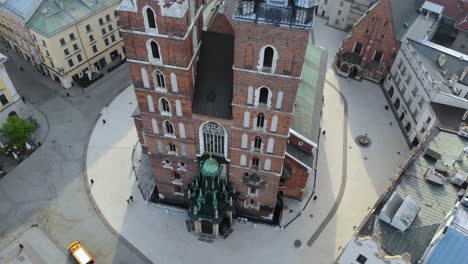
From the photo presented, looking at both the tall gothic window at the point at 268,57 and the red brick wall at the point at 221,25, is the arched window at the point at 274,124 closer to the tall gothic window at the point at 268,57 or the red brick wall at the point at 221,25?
the tall gothic window at the point at 268,57

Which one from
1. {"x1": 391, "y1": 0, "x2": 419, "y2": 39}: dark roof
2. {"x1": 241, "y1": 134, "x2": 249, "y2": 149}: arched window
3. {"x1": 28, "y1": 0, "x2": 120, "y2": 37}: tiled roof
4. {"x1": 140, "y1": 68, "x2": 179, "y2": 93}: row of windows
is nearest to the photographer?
{"x1": 140, "y1": 68, "x2": 179, "y2": 93}: row of windows

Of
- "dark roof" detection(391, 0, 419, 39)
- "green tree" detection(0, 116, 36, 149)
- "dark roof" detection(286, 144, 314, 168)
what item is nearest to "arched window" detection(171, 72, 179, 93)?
"dark roof" detection(286, 144, 314, 168)

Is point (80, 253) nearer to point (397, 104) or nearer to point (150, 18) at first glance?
point (150, 18)

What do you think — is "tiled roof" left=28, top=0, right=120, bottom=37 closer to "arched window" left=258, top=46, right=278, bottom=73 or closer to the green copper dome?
the green copper dome

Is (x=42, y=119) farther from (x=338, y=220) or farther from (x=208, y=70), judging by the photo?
(x=338, y=220)

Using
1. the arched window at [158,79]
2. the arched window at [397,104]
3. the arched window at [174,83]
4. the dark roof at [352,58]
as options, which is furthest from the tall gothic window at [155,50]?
the arched window at [397,104]

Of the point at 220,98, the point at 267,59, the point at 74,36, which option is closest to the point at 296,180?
the point at 220,98
